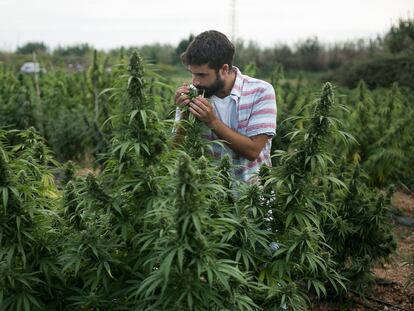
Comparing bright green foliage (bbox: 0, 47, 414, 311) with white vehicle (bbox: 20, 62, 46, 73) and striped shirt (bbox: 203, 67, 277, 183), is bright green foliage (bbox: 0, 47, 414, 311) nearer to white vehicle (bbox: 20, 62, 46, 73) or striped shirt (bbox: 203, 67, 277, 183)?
striped shirt (bbox: 203, 67, 277, 183)

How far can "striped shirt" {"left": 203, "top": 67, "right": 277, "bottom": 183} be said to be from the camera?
9.98ft

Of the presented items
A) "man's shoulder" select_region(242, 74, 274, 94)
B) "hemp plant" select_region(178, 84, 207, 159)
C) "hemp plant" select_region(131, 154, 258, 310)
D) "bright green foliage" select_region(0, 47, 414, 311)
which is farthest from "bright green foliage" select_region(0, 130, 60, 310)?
"man's shoulder" select_region(242, 74, 274, 94)

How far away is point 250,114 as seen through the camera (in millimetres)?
3088

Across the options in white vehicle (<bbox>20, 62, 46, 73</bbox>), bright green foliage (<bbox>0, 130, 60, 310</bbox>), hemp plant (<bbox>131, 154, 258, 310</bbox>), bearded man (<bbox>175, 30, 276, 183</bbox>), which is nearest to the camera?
hemp plant (<bbox>131, 154, 258, 310</bbox>)

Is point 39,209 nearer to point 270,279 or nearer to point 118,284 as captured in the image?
point 118,284

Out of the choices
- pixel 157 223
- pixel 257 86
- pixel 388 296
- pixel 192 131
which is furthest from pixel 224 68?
pixel 388 296

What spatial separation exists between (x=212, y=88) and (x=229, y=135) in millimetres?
334

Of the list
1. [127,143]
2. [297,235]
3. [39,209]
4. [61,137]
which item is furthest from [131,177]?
[61,137]

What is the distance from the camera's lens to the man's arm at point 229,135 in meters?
2.69

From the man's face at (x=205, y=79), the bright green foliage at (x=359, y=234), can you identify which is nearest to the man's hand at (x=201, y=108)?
the man's face at (x=205, y=79)

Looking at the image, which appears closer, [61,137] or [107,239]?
[107,239]

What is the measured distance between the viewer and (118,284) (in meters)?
2.46

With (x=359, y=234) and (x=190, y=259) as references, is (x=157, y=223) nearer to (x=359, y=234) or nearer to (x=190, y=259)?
(x=190, y=259)

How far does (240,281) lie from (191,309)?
0.86ft
